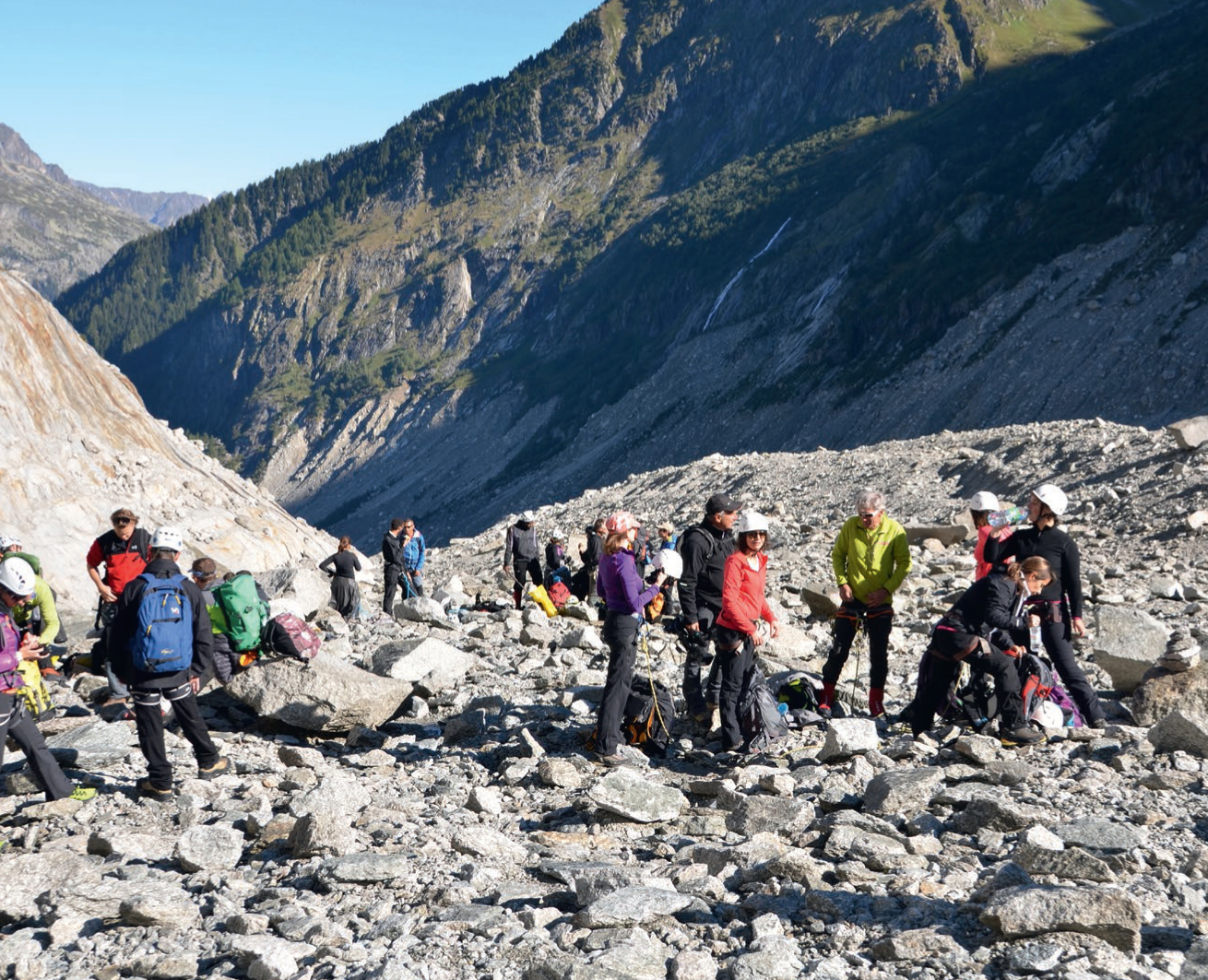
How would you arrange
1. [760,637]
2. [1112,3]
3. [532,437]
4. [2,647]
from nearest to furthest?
[2,647]
[760,637]
[532,437]
[1112,3]

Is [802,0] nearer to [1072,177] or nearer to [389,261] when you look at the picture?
[389,261]

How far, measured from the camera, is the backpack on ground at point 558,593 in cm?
1766

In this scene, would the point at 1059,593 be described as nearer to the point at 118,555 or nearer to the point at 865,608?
the point at 865,608

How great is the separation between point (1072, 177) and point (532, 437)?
62066 mm

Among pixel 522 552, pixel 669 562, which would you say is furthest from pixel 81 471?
pixel 669 562

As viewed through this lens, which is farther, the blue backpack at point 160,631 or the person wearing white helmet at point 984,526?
the person wearing white helmet at point 984,526

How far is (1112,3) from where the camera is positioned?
12569 centimetres

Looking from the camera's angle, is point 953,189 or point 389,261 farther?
point 389,261

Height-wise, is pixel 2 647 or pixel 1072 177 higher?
pixel 1072 177

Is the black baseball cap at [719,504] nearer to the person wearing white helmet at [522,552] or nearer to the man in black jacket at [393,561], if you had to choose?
the person wearing white helmet at [522,552]

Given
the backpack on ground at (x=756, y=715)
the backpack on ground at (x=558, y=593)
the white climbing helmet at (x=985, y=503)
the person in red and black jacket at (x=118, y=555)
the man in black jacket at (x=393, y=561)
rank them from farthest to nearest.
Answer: the man in black jacket at (x=393, y=561)
the backpack on ground at (x=558, y=593)
the person in red and black jacket at (x=118, y=555)
the white climbing helmet at (x=985, y=503)
the backpack on ground at (x=756, y=715)

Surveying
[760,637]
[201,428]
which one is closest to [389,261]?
[201,428]

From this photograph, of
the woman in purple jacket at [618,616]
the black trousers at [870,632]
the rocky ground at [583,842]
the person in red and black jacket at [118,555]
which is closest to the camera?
the rocky ground at [583,842]

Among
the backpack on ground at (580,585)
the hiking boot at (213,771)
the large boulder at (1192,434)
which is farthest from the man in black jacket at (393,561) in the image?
the large boulder at (1192,434)
